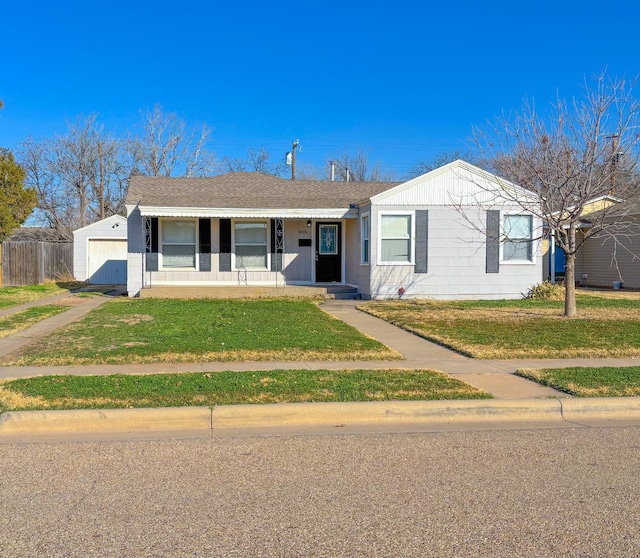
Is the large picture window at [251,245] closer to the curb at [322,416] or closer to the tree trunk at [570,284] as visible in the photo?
the tree trunk at [570,284]

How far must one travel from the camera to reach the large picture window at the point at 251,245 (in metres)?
20.2

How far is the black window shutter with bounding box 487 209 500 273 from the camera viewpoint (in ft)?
60.7

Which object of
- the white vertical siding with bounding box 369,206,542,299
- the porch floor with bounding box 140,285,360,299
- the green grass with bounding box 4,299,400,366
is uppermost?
the white vertical siding with bounding box 369,206,542,299

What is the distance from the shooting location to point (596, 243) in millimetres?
26000

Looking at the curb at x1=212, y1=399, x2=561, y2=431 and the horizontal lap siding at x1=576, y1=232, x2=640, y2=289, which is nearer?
the curb at x1=212, y1=399, x2=561, y2=431

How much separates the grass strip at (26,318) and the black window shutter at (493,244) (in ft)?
40.0

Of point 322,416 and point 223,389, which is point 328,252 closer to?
point 223,389

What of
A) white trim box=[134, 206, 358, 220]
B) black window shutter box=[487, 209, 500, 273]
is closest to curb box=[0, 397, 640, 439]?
black window shutter box=[487, 209, 500, 273]

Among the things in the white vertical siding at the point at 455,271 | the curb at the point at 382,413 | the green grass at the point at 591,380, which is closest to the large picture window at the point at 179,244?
the white vertical siding at the point at 455,271

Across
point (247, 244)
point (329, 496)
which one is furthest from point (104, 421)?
point (247, 244)

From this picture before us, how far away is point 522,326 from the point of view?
12773 millimetres

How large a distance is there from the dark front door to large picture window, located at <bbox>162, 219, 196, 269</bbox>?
411cm

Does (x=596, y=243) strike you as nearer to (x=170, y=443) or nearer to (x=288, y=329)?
(x=288, y=329)

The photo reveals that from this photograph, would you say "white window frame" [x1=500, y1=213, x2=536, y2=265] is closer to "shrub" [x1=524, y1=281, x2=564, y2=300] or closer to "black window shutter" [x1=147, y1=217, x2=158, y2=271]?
"shrub" [x1=524, y1=281, x2=564, y2=300]
